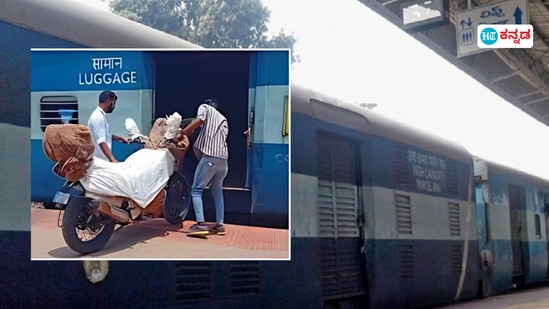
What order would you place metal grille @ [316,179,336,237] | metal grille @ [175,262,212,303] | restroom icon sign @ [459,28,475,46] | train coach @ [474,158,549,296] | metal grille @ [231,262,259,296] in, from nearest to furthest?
metal grille @ [175,262,212,303] < metal grille @ [231,262,259,296] < metal grille @ [316,179,336,237] < restroom icon sign @ [459,28,475,46] < train coach @ [474,158,549,296]

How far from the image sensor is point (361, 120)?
24.1 ft

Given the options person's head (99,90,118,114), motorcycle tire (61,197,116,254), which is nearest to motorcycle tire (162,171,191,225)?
motorcycle tire (61,197,116,254)

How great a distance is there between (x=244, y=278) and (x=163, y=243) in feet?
3.27

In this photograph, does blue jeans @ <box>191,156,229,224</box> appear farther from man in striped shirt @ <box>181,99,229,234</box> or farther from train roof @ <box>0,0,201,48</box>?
train roof @ <box>0,0,201,48</box>

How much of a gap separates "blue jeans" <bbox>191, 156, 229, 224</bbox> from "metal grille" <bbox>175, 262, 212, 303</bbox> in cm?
37

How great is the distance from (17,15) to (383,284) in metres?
4.78

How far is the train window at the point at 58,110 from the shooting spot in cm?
399

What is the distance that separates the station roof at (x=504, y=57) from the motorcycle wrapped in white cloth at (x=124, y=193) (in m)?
5.34

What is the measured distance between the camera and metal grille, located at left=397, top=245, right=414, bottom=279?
7.83 meters

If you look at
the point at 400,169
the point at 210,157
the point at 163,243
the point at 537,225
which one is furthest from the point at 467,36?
the point at 163,243

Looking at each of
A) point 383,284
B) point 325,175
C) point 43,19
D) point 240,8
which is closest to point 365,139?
point 325,175

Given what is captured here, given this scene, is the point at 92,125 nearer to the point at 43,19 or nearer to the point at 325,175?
the point at 43,19

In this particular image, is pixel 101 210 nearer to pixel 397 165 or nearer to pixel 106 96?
pixel 106 96

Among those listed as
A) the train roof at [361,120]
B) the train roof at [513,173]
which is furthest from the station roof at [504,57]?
the train roof at [513,173]
